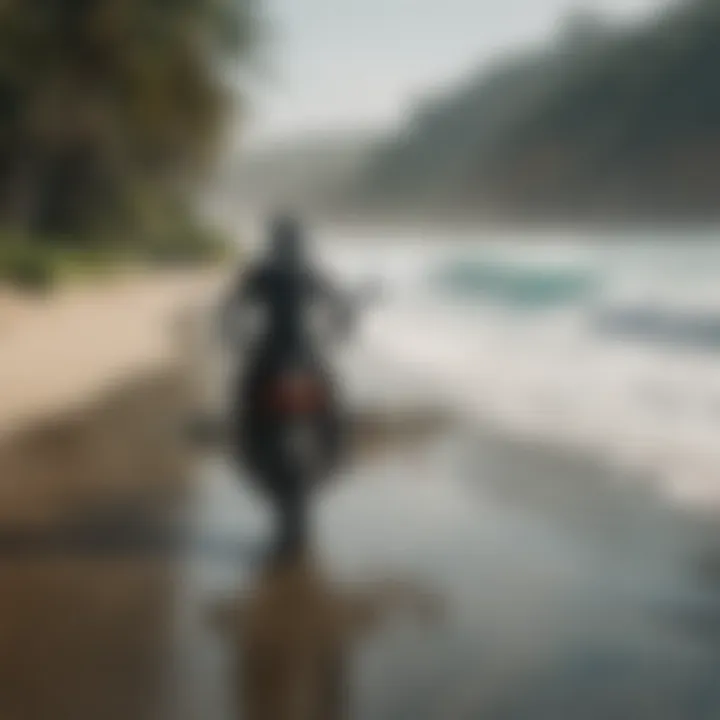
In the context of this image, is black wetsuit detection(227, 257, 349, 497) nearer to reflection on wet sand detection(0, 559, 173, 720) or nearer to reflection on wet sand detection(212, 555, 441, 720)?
reflection on wet sand detection(212, 555, 441, 720)

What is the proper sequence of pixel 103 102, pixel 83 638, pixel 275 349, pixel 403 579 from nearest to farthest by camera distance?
pixel 83 638, pixel 403 579, pixel 275 349, pixel 103 102

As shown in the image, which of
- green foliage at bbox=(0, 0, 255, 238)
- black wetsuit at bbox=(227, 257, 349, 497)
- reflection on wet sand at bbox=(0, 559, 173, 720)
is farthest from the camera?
green foliage at bbox=(0, 0, 255, 238)

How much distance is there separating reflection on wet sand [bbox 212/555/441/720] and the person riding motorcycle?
44 centimetres

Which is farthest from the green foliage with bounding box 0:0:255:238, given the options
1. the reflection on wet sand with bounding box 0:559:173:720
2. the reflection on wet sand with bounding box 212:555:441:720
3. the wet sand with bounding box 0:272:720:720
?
the reflection on wet sand with bounding box 212:555:441:720

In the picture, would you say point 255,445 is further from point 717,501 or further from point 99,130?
point 99,130

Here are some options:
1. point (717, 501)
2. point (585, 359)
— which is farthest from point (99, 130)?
point (717, 501)

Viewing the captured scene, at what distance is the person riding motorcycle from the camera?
14.5 feet

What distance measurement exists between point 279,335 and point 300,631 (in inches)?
48.8

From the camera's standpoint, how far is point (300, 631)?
3.65 meters

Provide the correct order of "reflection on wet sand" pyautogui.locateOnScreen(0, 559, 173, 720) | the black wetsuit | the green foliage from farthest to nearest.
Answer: the green foliage < the black wetsuit < "reflection on wet sand" pyautogui.locateOnScreen(0, 559, 173, 720)

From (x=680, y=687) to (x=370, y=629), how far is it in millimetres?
977

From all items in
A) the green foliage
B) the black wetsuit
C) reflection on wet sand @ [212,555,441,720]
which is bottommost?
reflection on wet sand @ [212,555,441,720]

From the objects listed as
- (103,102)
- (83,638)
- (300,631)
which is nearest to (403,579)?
(300,631)

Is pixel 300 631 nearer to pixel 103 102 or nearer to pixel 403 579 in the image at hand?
pixel 403 579
